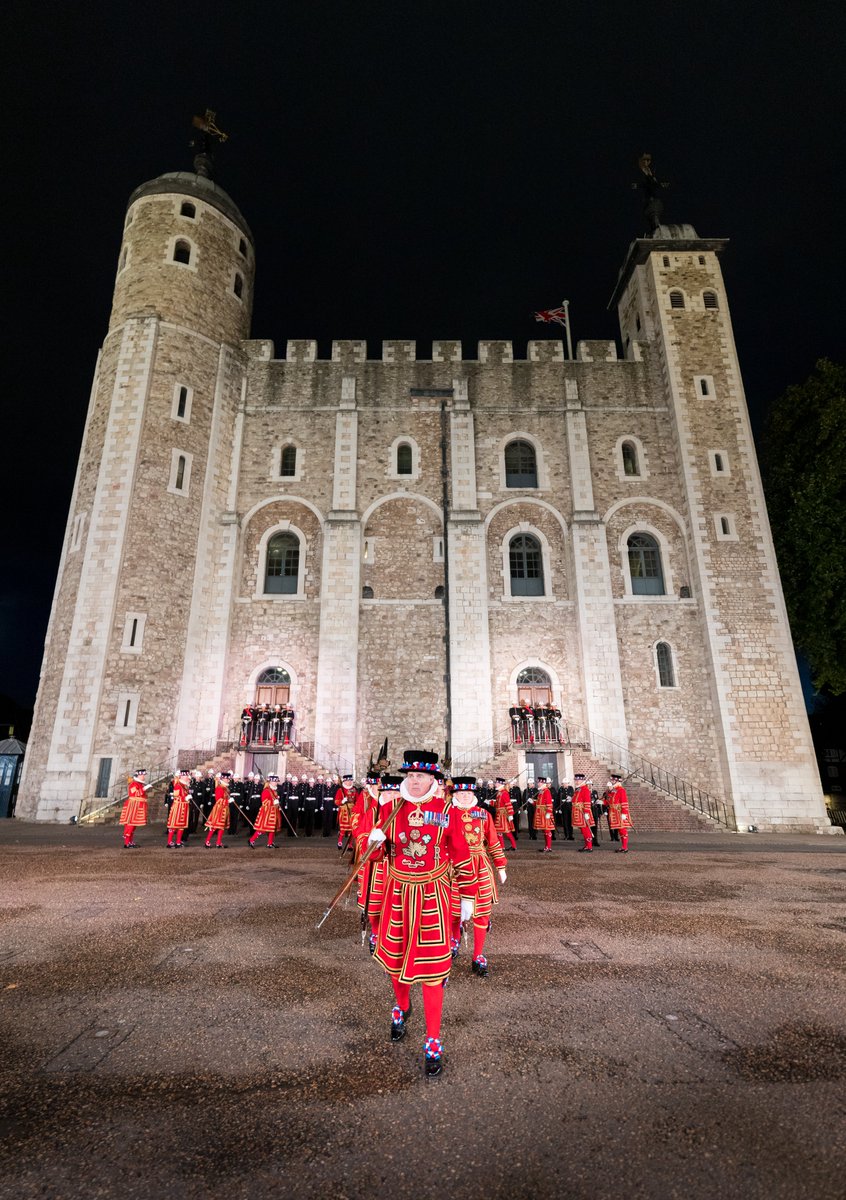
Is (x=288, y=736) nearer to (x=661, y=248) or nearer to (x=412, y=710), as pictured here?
(x=412, y=710)

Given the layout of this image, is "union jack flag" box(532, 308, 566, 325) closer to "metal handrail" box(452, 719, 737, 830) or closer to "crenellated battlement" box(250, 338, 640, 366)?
"crenellated battlement" box(250, 338, 640, 366)

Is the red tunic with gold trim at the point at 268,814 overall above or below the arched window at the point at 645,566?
below

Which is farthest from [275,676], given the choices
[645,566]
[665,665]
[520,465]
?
[645,566]

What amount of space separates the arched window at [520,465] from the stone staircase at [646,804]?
11.1m

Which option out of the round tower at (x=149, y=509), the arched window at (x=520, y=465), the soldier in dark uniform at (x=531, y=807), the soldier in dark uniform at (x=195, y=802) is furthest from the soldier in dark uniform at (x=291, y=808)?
the arched window at (x=520, y=465)

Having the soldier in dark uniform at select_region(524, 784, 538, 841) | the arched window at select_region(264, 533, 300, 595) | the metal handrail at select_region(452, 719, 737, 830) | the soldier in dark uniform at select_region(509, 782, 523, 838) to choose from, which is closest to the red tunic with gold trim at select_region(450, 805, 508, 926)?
Answer: the soldier in dark uniform at select_region(524, 784, 538, 841)

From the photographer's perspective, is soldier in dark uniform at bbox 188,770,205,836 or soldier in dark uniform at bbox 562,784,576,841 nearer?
soldier in dark uniform at bbox 188,770,205,836

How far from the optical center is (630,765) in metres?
19.0

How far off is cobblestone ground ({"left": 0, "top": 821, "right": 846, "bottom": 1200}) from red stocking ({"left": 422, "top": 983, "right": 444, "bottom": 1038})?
214 mm

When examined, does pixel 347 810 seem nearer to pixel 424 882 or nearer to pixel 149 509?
pixel 424 882

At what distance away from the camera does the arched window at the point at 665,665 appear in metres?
20.4

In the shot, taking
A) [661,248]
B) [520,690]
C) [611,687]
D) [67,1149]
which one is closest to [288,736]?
[520,690]

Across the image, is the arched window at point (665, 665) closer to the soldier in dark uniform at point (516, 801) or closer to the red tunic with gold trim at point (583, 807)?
the soldier in dark uniform at point (516, 801)

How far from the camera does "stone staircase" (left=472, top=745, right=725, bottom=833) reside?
17000 mm
